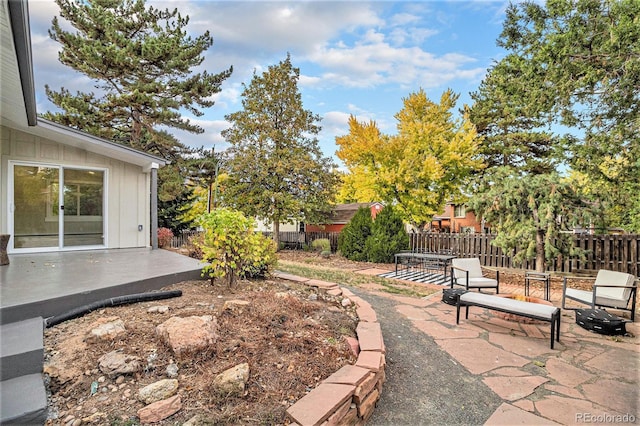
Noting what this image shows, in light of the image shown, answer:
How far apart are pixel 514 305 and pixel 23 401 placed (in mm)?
4866

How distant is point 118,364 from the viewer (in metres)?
2.13

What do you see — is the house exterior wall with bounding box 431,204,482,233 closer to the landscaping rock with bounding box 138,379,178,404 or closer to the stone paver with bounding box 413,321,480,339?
the stone paver with bounding box 413,321,480,339

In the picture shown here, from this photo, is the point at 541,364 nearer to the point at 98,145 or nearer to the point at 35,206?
the point at 98,145

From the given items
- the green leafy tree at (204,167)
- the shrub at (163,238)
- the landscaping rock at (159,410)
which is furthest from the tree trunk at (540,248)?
the green leafy tree at (204,167)

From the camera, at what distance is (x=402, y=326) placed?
4.18 meters

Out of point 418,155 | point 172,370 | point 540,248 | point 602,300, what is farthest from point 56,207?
point 418,155

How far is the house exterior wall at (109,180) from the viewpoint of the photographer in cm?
664

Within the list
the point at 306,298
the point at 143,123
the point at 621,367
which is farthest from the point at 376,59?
the point at 143,123

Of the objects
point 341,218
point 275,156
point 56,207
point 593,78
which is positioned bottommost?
point 341,218

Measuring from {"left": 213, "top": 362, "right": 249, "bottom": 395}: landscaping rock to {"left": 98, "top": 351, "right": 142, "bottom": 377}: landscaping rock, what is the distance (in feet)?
1.93

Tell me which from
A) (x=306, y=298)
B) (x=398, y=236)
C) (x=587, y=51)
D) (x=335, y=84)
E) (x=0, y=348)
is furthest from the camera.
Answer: (x=398, y=236)

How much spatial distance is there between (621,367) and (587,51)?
7201 millimetres

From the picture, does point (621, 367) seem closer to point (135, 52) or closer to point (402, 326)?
point (402, 326)

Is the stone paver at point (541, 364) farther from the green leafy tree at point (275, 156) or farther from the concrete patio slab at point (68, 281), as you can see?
the green leafy tree at point (275, 156)
